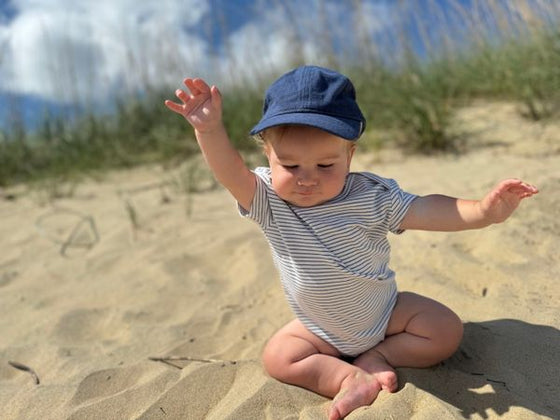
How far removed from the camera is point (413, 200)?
1716 millimetres

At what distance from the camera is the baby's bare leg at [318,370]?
1639 millimetres

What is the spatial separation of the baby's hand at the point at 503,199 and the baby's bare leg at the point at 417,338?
37 centimetres

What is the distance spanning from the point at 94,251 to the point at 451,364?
7.21 feet

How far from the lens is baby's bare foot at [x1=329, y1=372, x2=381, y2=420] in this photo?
159cm

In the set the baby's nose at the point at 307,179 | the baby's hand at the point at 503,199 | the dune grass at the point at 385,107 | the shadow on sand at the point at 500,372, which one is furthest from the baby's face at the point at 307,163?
the dune grass at the point at 385,107

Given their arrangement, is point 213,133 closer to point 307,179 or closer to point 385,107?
point 307,179

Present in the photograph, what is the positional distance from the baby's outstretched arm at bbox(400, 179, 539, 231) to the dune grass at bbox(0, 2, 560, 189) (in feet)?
8.90

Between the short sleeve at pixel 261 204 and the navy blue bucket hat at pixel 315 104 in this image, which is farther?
the short sleeve at pixel 261 204

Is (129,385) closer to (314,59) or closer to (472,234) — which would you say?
(472,234)

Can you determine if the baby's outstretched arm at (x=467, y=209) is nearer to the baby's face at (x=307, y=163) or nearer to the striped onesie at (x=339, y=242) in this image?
the striped onesie at (x=339, y=242)

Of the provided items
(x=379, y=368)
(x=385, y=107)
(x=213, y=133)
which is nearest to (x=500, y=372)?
(x=379, y=368)

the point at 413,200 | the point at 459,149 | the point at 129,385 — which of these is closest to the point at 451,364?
the point at 413,200

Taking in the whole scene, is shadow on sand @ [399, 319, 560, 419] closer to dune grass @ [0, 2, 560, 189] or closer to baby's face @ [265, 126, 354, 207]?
baby's face @ [265, 126, 354, 207]

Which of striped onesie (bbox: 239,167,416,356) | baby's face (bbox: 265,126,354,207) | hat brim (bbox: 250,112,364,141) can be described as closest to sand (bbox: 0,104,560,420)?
striped onesie (bbox: 239,167,416,356)
